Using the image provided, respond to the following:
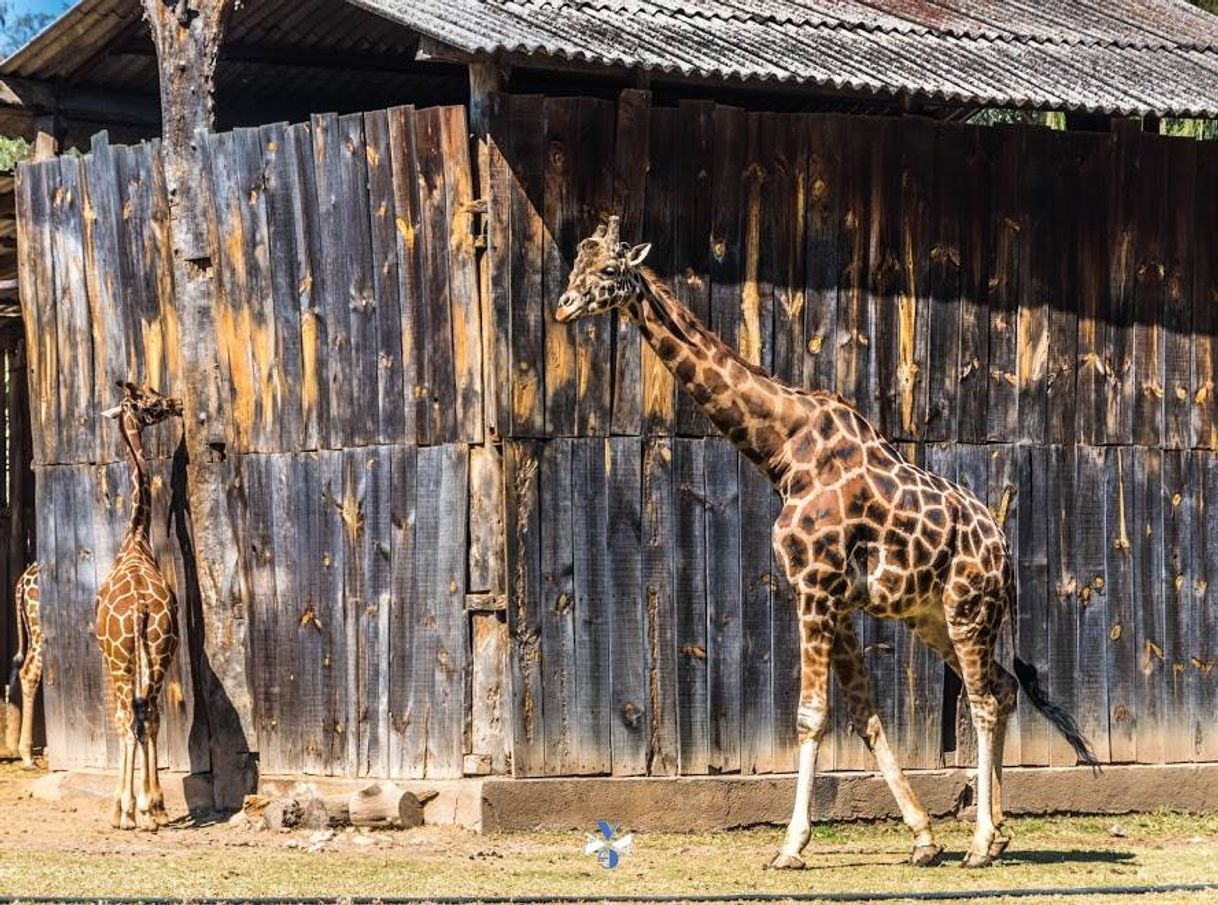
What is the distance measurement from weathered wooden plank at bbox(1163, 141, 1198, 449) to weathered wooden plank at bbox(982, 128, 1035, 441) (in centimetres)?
112

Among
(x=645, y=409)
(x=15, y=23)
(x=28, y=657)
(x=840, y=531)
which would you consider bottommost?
(x=28, y=657)

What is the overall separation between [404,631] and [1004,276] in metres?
4.31

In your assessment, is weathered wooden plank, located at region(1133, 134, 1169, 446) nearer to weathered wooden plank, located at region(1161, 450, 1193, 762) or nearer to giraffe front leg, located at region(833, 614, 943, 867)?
weathered wooden plank, located at region(1161, 450, 1193, 762)

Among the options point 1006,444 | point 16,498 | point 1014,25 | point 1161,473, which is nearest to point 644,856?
point 1006,444

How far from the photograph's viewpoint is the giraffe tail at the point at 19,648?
16469mm

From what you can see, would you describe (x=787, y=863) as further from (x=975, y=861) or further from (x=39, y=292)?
(x=39, y=292)

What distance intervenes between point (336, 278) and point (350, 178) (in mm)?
603

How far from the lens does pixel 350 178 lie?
39.6ft

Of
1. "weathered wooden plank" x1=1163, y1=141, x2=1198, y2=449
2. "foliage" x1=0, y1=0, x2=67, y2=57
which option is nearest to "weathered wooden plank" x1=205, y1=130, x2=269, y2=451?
"weathered wooden plank" x1=1163, y1=141, x2=1198, y2=449

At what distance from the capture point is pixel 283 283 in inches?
489

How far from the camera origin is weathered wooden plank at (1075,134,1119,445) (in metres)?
12.9

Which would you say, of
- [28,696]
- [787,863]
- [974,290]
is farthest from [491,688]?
[28,696]

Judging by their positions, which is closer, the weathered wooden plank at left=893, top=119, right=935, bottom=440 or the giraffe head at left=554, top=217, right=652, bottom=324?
the giraffe head at left=554, top=217, right=652, bottom=324

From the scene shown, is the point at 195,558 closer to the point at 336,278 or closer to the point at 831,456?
the point at 336,278
